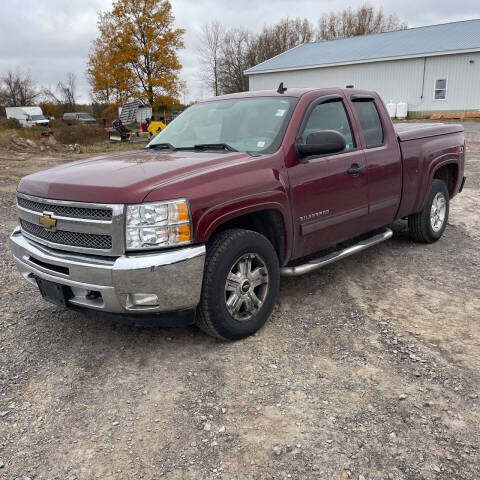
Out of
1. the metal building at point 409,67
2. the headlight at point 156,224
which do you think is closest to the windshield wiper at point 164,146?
the headlight at point 156,224

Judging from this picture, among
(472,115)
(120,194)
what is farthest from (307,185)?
(472,115)

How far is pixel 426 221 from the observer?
5746 millimetres

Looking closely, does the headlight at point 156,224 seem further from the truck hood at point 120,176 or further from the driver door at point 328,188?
the driver door at point 328,188

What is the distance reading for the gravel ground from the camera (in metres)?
2.47

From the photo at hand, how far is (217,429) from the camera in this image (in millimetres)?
2717

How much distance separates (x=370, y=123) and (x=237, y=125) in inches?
59.3

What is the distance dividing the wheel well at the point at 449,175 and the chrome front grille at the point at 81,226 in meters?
4.51

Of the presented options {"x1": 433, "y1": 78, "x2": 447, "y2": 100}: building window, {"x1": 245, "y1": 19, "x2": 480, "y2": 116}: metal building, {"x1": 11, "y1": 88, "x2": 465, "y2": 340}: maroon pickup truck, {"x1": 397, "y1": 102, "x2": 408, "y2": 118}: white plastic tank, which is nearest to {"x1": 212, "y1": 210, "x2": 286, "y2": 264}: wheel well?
{"x1": 11, "y1": 88, "x2": 465, "y2": 340}: maroon pickup truck

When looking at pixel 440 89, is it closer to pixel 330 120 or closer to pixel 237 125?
pixel 330 120

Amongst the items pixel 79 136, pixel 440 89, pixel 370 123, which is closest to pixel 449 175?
pixel 370 123

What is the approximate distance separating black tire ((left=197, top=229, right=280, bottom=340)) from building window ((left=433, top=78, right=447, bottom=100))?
95.8 ft

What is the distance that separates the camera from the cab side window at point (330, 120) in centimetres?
423

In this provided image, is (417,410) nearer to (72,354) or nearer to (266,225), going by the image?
(266,225)

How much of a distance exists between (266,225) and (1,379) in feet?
7.29
